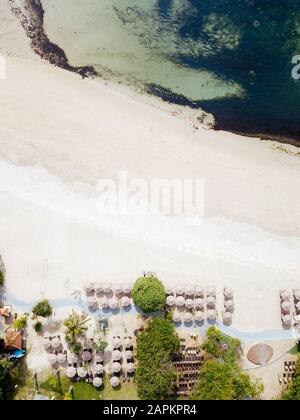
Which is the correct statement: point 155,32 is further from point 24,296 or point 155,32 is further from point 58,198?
point 24,296

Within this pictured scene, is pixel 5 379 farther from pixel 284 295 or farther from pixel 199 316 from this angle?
pixel 284 295

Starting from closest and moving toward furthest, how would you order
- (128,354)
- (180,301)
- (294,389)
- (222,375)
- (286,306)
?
(222,375), (294,389), (128,354), (180,301), (286,306)

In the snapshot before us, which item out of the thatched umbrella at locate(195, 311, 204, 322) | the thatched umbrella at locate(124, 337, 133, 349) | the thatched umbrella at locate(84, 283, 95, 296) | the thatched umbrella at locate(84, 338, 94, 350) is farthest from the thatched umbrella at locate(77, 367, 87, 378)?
the thatched umbrella at locate(195, 311, 204, 322)

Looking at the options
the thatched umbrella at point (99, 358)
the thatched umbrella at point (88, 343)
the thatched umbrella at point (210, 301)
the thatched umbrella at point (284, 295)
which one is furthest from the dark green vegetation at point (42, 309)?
the thatched umbrella at point (284, 295)

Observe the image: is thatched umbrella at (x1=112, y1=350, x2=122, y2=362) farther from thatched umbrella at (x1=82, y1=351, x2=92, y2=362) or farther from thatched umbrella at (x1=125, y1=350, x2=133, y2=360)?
thatched umbrella at (x1=82, y1=351, x2=92, y2=362)

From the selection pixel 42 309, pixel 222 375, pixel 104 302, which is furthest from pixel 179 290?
pixel 42 309

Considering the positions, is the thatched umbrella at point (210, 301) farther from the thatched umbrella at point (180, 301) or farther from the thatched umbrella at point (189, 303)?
the thatched umbrella at point (180, 301)
